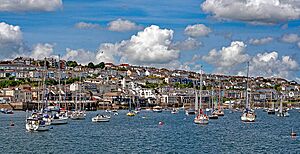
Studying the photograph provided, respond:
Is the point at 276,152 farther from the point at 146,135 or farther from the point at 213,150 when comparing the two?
the point at 146,135

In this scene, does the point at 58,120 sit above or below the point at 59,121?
above

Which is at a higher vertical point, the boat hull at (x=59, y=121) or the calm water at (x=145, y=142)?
the boat hull at (x=59, y=121)

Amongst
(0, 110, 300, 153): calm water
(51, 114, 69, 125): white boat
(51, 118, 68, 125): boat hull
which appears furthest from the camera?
(51, 114, 69, 125): white boat

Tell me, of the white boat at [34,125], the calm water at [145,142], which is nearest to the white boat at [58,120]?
the calm water at [145,142]

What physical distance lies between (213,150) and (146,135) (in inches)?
615

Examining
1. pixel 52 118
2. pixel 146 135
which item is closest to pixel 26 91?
pixel 52 118

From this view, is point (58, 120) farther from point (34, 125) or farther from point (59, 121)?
point (34, 125)

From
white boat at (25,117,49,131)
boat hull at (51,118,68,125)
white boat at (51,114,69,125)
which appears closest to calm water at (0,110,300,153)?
white boat at (25,117,49,131)

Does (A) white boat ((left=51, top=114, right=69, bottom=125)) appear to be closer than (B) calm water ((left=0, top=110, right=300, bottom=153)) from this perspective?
No

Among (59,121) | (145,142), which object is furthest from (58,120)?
(145,142)

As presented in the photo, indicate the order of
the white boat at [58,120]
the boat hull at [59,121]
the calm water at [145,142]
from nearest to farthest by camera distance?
the calm water at [145,142], the boat hull at [59,121], the white boat at [58,120]

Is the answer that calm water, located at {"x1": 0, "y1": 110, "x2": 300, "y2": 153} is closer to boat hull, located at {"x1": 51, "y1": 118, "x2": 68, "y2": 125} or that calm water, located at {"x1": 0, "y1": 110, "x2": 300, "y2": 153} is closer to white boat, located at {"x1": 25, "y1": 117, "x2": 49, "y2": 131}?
white boat, located at {"x1": 25, "y1": 117, "x2": 49, "y2": 131}

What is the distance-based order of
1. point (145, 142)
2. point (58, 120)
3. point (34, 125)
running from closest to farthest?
point (145, 142) < point (34, 125) < point (58, 120)

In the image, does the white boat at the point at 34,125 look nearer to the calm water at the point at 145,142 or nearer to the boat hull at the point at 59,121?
the calm water at the point at 145,142
